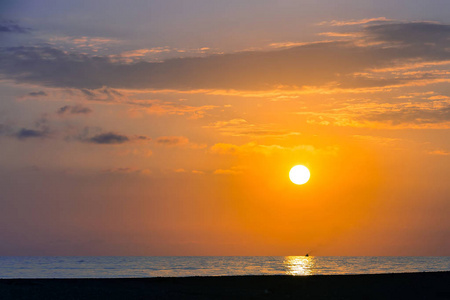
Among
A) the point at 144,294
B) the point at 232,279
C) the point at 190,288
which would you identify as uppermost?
the point at 232,279

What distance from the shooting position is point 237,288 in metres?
45.5

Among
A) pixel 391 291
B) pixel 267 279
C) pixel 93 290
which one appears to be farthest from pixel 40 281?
pixel 391 291

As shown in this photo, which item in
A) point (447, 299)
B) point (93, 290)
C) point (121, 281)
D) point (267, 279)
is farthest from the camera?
point (267, 279)

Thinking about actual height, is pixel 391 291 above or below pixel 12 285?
above

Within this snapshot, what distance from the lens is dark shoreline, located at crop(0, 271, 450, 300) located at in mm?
40312

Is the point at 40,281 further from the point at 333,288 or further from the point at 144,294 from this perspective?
the point at 333,288

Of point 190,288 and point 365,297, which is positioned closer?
point 365,297

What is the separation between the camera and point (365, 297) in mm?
40688

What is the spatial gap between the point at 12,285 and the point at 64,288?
4.71m

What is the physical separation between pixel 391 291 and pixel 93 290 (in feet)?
69.8

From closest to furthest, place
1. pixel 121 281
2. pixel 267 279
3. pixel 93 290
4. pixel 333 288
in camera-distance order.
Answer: pixel 93 290 → pixel 333 288 → pixel 121 281 → pixel 267 279

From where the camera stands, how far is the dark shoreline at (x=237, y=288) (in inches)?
1587

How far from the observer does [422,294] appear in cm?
4238

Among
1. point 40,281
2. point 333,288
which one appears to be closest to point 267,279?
point 333,288
